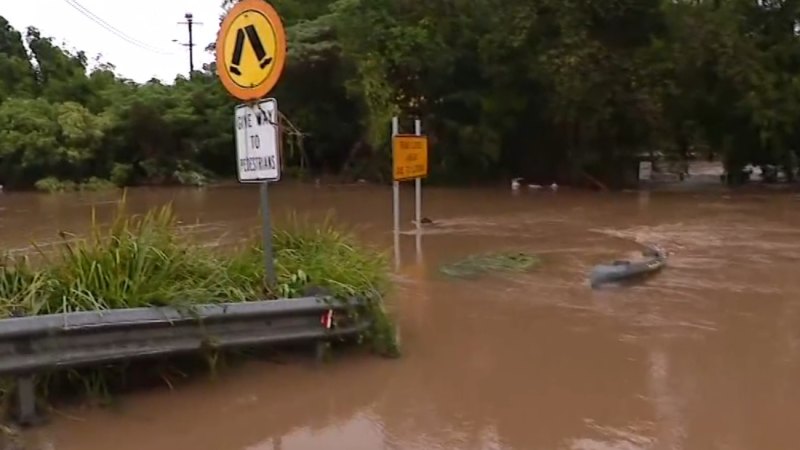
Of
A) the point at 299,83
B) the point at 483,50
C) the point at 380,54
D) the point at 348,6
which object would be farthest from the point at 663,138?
the point at 299,83

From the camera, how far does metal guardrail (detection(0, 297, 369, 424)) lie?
497cm

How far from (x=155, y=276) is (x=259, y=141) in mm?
1184

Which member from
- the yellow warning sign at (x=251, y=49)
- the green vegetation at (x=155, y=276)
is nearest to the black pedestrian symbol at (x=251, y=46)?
the yellow warning sign at (x=251, y=49)

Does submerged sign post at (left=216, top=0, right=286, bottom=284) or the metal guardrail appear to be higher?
submerged sign post at (left=216, top=0, right=286, bottom=284)

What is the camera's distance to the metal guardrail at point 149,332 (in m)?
4.97

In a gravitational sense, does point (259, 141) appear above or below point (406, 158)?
above

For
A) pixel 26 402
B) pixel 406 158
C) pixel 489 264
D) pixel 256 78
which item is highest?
pixel 256 78

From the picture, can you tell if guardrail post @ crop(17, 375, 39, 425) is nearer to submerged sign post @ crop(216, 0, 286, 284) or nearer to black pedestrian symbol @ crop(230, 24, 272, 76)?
submerged sign post @ crop(216, 0, 286, 284)

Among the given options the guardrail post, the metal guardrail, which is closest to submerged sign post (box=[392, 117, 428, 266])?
the metal guardrail

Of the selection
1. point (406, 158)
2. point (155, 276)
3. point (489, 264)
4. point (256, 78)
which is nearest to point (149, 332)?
point (155, 276)

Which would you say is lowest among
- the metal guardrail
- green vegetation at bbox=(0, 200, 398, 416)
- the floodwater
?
the floodwater

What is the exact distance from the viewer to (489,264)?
1107cm

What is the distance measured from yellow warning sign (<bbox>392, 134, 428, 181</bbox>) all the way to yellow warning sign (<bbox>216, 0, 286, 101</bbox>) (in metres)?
5.70

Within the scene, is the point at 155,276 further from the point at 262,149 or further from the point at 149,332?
the point at 262,149
